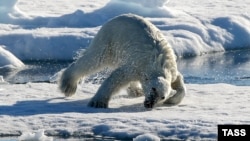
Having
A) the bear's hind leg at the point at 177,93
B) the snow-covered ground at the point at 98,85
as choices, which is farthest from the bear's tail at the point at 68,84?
the bear's hind leg at the point at 177,93

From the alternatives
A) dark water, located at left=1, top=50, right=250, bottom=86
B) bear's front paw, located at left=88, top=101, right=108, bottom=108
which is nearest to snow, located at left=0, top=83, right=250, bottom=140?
bear's front paw, located at left=88, top=101, right=108, bottom=108

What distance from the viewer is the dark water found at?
44.7 ft

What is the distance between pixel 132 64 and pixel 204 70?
5.59 metres

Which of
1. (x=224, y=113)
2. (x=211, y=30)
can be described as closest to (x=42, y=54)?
(x=211, y=30)

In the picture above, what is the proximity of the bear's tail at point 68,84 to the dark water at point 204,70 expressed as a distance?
3.18 metres

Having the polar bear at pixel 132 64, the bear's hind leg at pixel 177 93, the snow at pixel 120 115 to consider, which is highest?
the polar bear at pixel 132 64

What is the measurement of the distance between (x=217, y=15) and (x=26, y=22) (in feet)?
20.1

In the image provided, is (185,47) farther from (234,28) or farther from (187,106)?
(187,106)

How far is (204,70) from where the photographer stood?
15.0 metres

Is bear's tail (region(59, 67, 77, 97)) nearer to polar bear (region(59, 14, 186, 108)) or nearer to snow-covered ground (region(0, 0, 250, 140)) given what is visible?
polar bear (region(59, 14, 186, 108))

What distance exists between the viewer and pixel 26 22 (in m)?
20.7

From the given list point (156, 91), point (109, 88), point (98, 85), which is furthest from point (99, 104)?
point (98, 85)

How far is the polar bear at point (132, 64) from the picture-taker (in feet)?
30.6

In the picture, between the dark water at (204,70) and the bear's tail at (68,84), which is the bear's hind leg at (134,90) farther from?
the dark water at (204,70)
